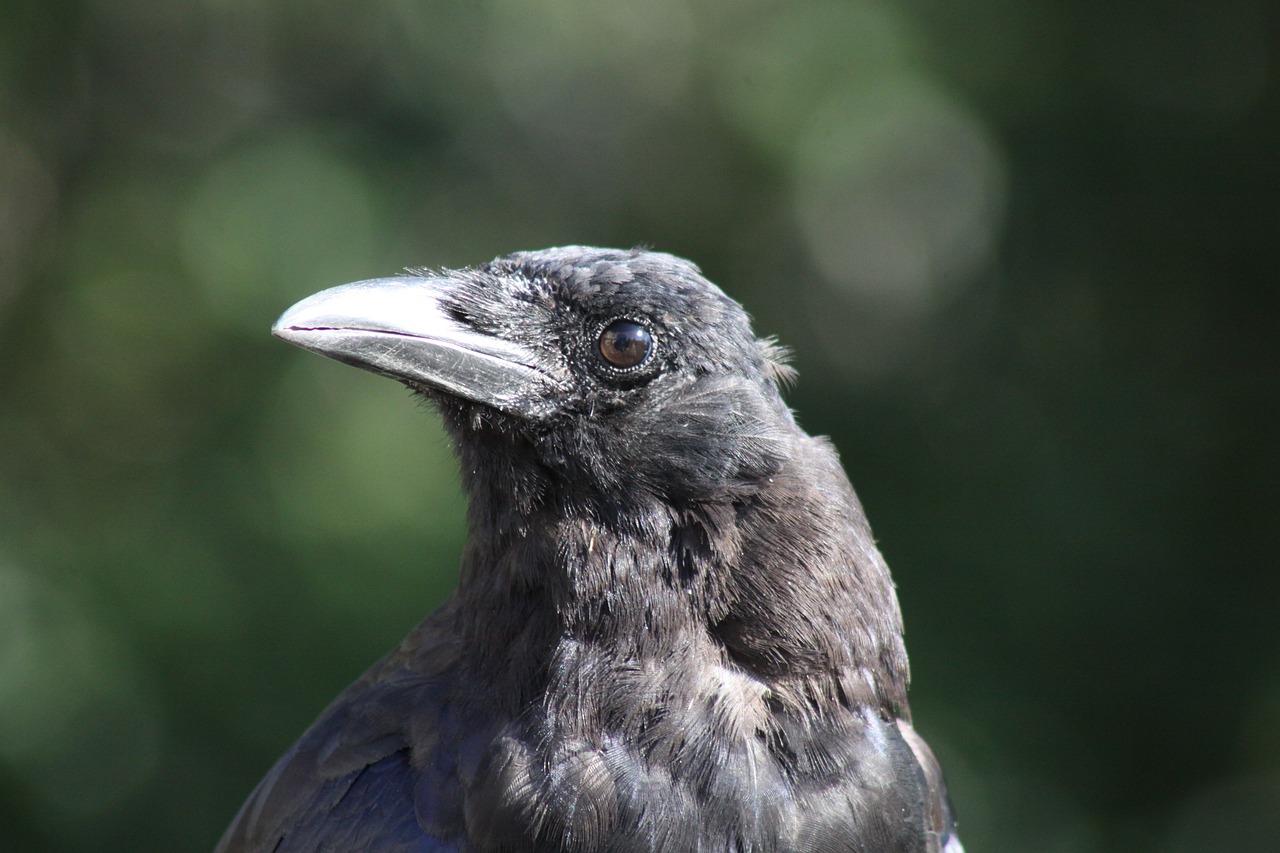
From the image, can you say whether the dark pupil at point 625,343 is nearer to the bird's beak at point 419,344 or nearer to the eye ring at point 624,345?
the eye ring at point 624,345

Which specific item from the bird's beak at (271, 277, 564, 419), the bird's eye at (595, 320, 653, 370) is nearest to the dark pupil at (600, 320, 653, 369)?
the bird's eye at (595, 320, 653, 370)

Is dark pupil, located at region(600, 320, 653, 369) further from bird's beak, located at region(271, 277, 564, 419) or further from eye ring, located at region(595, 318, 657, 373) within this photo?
bird's beak, located at region(271, 277, 564, 419)

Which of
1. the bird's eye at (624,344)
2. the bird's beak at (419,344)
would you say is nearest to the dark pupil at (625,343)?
the bird's eye at (624,344)

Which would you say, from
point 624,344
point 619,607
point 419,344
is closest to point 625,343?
point 624,344

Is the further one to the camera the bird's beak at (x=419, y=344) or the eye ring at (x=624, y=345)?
the eye ring at (x=624, y=345)

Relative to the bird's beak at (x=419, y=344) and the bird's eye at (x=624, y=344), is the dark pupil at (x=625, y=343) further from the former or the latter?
the bird's beak at (x=419, y=344)

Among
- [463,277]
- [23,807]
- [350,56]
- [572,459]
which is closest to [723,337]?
[572,459]

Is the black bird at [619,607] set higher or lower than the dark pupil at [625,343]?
lower
